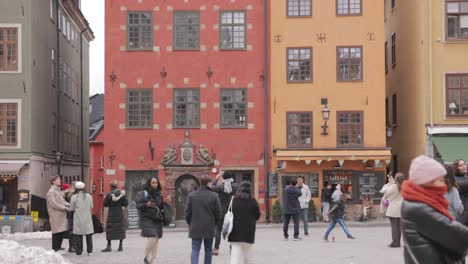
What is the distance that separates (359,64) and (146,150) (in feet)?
32.0

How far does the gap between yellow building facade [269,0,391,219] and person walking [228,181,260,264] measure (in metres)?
20.6

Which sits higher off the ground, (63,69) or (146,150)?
(63,69)

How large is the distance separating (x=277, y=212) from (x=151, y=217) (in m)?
18.6

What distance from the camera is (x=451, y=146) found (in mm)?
32250

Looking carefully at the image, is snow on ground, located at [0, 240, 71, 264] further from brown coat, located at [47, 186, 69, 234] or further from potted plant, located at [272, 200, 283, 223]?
potted plant, located at [272, 200, 283, 223]

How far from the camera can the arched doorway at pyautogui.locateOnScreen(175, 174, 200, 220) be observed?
33.5 m

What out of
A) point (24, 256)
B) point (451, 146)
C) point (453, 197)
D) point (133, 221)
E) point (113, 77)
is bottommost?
point (133, 221)

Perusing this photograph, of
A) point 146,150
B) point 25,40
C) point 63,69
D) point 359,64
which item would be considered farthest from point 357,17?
point 63,69

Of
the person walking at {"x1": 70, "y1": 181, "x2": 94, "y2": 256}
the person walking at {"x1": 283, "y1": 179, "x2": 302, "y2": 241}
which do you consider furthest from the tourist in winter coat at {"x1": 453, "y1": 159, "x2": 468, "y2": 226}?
the person walking at {"x1": 283, "y1": 179, "x2": 302, "y2": 241}

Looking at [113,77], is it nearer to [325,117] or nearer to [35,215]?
[35,215]

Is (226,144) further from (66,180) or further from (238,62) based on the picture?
(66,180)

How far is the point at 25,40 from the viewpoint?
3234 centimetres

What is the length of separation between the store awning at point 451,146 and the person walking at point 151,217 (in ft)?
64.4

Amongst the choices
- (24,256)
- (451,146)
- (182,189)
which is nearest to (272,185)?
(182,189)
